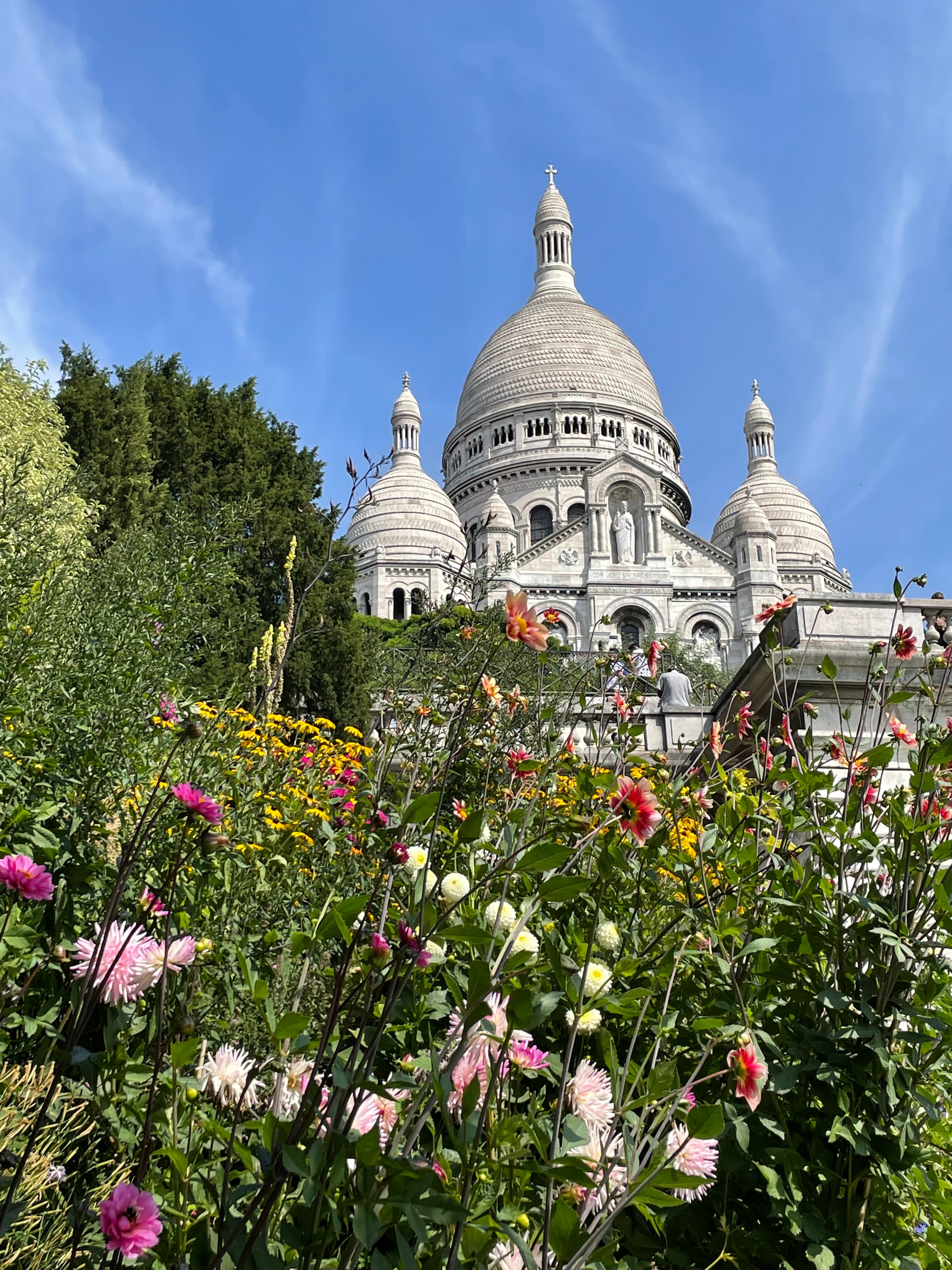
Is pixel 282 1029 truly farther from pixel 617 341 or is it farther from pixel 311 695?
pixel 617 341

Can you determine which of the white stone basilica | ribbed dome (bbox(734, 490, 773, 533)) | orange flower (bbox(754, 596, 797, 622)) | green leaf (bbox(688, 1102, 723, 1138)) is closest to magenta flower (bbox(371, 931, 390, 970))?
green leaf (bbox(688, 1102, 723, 1138))

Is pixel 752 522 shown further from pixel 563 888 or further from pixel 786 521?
pixel 563 888

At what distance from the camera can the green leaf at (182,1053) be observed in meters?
1.66

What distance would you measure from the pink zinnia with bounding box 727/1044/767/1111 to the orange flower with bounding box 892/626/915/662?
1.71 m

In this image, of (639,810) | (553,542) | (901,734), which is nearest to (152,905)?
(639,810)

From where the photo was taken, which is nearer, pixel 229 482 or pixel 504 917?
pixel 504 917

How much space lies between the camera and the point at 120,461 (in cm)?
1458

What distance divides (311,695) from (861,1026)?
1453 cm

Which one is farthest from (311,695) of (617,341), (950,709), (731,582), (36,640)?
(617,341)

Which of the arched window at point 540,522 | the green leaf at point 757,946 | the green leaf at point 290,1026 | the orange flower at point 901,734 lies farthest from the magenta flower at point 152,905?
the arched window at point 540,522

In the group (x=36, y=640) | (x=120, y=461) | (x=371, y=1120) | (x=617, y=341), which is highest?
(x=617, y=341)

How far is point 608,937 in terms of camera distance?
2.45 metres

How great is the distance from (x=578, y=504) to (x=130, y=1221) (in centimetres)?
5733

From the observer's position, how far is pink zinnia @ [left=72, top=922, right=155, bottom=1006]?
184cm
